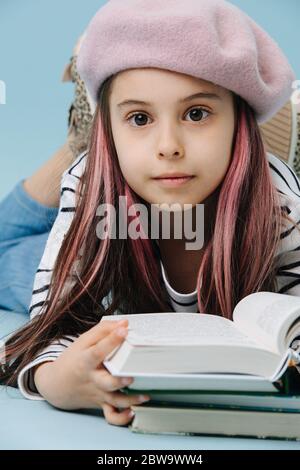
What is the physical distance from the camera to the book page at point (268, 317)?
2.98 feet

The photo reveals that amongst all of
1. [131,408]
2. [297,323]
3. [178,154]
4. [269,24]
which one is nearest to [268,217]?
[178,154]

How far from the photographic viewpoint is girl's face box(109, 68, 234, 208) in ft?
3.93

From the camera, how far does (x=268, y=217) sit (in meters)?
1.35

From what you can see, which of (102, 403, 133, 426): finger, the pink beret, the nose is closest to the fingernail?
(102, 403, 133, 426): finger

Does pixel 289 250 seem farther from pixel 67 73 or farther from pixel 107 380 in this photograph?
pixel 67 73

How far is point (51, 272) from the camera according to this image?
4.52 ft

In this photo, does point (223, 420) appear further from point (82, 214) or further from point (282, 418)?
point (82, 214)

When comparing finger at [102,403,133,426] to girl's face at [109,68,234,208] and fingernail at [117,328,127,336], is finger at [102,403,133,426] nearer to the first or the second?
fingernail at [117,328,127,336]

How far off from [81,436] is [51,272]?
49cm

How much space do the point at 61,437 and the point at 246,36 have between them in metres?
0.69

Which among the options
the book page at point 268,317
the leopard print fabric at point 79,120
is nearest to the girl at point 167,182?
the book page at point 268,317

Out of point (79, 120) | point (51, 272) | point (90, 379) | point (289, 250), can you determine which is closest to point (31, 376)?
point (90, 379)

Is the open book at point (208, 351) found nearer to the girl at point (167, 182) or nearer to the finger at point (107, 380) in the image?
the finger at point (107, 380)

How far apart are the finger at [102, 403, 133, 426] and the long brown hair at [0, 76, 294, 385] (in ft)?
1.01
